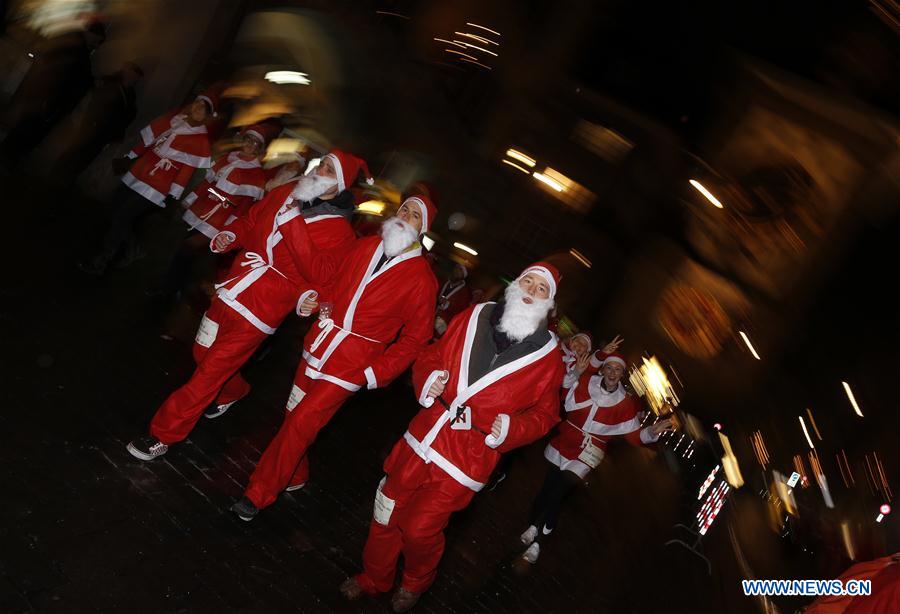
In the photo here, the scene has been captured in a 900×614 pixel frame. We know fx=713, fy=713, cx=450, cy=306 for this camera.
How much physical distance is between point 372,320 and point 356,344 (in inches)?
7.4

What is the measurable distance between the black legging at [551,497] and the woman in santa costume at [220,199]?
425cm

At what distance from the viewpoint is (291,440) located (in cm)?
459

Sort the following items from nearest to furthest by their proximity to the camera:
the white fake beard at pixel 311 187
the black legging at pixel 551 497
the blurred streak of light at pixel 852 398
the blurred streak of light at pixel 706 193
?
the white fake beard at pixel 311 187 < the black legging at pixel 551 497 < the blurred streak of light at pixel 852 398 < the blurred streak of light at pixel 706 193

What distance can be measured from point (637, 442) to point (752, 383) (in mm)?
16221

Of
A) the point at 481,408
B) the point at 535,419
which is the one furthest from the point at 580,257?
the point at 481,408

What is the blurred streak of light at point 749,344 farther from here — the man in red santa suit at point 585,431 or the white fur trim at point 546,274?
the white fur trim at point 546,274

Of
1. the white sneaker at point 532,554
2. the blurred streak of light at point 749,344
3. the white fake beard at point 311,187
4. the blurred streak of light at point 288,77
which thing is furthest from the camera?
the blurred streak of light at point 749,344

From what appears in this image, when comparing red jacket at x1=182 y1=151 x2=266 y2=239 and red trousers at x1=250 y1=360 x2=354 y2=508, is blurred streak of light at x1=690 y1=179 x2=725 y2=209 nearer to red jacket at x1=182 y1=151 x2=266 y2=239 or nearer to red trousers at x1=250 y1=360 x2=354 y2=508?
red jacket at x1=182 y1=151 x2=266 y2=239

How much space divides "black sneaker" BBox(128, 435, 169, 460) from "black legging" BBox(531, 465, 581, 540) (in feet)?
11.5

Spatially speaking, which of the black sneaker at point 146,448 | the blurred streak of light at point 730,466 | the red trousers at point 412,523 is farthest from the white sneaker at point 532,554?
the blurred streak of light at point 730,466

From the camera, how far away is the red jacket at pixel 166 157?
781 centimetres

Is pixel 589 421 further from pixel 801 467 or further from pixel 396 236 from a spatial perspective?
pixel 801 467

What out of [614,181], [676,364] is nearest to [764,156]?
[614,181]

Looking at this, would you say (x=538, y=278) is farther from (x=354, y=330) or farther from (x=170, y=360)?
(x=170, y=360)
